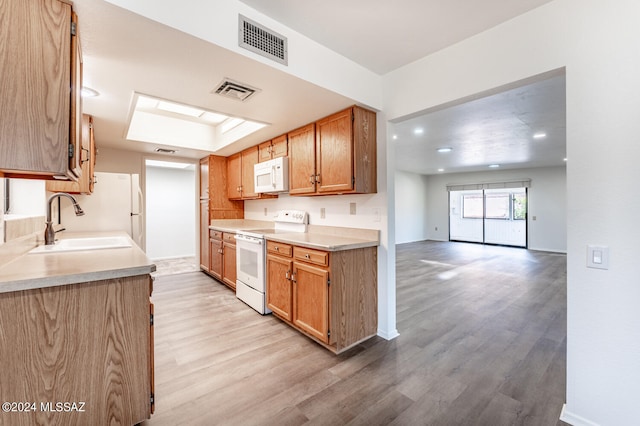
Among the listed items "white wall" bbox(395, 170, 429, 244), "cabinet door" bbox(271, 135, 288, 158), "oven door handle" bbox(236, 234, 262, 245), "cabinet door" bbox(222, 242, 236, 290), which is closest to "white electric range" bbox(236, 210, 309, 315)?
"oven door handle" bbox(236, 234, 262, 245)

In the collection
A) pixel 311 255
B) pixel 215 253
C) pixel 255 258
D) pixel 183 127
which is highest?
pixel 183 127

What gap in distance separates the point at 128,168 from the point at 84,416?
4181 mm

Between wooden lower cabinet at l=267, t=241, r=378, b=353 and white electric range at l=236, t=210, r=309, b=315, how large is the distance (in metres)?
0.35

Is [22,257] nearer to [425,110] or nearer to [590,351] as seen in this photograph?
[425,110]

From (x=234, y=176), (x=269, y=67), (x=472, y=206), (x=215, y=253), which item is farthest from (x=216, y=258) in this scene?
(x=472, y=206)

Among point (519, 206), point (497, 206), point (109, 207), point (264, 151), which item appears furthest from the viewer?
point (497, 206)

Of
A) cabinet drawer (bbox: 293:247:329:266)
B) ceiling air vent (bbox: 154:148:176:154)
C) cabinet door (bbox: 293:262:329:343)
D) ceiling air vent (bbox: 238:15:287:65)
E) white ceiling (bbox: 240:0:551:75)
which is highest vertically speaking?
white ceiling (bbox: 240:0:551:75)

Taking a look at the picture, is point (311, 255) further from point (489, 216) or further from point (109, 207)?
point (489, 216)

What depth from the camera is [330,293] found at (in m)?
2.29

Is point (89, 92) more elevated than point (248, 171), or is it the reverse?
point (89, 92)

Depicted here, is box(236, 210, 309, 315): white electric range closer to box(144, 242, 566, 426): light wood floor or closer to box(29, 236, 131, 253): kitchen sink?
box(144, 242, 566, 426): light wood floor

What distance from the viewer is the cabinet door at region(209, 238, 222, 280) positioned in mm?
4415

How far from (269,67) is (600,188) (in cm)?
209

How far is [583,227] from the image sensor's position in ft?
5.12
